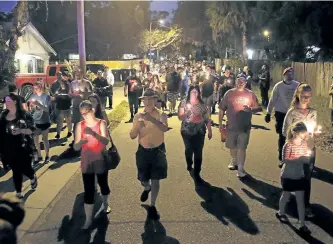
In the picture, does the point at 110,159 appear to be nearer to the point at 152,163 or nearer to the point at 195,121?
the point at 152,163

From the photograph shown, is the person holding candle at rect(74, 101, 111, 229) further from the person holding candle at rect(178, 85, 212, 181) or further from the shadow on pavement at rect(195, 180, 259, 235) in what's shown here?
the person holding candle at rect(178, 85, 212, 181)

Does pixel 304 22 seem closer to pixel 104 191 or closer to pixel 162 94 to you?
pixel 162 94

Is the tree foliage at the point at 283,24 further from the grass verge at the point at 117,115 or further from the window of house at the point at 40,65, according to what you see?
the window of house at the point at 40,65

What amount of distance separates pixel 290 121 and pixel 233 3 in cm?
3196

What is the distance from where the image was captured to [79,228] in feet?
17.7

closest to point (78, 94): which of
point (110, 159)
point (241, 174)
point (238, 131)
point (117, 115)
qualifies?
point (238, 131)

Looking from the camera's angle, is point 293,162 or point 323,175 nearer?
point 293,162

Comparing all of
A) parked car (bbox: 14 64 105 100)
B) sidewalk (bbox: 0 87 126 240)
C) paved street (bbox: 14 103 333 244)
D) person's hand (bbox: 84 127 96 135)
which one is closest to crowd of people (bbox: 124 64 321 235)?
paved street (bbox: 14 103 333 244)

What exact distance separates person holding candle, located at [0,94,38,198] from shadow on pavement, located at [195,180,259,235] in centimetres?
281

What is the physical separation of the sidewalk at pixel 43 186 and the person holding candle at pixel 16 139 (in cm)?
33

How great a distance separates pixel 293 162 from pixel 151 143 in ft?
6.16

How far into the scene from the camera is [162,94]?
15.2 meters

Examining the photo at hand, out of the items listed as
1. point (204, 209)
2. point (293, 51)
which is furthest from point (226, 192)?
point (293, 51)

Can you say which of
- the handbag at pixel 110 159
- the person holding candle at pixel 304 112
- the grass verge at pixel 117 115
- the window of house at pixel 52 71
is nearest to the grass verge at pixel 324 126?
the person holding candle at pixel 304 112
